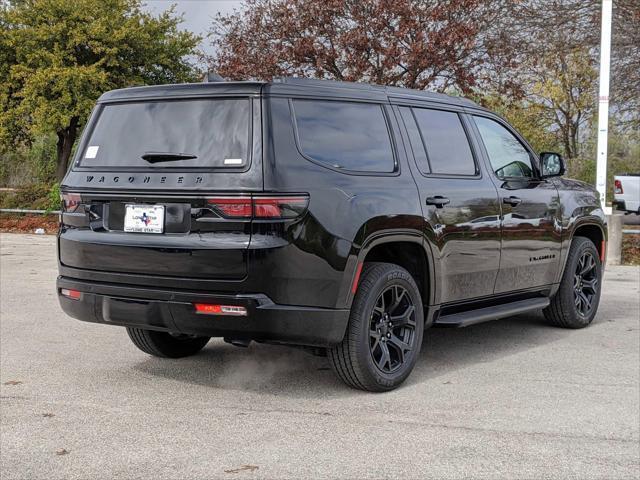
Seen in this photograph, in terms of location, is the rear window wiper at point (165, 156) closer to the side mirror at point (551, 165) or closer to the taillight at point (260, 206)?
the taillight at point (260, 206)

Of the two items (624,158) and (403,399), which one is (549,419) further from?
(624,158)

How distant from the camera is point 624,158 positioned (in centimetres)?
3050

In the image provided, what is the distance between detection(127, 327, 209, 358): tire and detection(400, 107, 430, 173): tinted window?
2.19 meters

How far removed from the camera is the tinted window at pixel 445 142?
20.6 feet

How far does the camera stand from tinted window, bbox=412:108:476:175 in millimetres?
6266

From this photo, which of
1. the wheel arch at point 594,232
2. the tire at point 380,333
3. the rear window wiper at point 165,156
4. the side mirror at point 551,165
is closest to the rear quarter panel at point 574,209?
the wheel arch at point 594,232

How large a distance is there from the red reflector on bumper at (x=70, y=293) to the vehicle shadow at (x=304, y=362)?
2.81 feet

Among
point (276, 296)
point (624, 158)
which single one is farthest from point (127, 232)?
point (624, 158)

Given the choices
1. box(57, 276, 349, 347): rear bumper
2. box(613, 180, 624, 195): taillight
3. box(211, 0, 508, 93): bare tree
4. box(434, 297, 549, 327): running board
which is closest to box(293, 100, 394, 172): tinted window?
box(57, 276, 349, 347): rear bumper

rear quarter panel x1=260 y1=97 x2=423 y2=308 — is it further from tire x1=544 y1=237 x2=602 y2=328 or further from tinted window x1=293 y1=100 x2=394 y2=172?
tire x1=544 y1=237 x2=602 y2=328

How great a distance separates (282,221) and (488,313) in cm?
227

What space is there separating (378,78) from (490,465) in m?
16.7

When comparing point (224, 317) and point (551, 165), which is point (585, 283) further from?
point (224, 317)

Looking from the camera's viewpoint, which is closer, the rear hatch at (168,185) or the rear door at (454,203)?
the rear hatch at (168,185)
